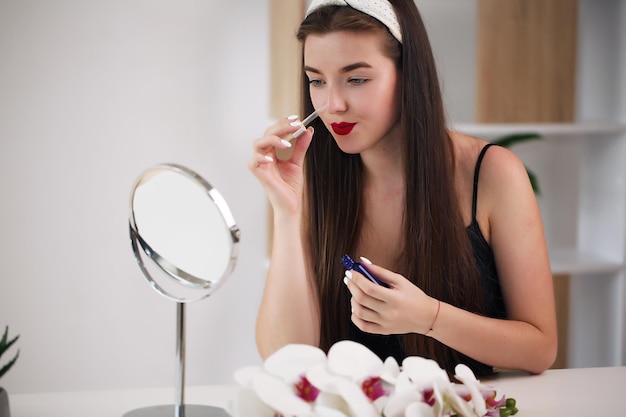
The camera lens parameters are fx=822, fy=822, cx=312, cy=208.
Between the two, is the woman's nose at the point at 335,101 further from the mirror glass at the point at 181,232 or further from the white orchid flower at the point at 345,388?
the white orchid flower at the point at 345,388

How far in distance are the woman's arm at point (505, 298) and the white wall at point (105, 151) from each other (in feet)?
5.18

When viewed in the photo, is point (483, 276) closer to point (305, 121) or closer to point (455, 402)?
point (305, 121)

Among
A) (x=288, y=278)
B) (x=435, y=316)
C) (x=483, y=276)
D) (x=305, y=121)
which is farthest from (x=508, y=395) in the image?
(x=305, y=121)

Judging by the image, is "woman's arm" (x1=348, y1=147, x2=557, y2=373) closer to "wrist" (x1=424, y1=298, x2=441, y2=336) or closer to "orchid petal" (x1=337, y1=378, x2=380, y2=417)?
"wrist" (x1=424, y1=298, x2=441, y2=336)

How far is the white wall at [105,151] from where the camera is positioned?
114 inches

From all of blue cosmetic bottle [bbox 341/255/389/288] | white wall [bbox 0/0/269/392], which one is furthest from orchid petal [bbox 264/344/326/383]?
white wall [bbox 0/0/269/392]

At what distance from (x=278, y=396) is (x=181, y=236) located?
24 centimetres

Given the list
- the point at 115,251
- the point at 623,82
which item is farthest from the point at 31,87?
the point at 623,82

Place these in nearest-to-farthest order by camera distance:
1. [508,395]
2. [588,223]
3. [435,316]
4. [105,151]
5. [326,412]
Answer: [326,412], [508,395], [435,316], [105,151], [588,223]

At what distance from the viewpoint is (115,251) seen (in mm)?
2990

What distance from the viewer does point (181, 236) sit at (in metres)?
1.00

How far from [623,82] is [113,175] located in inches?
75.0

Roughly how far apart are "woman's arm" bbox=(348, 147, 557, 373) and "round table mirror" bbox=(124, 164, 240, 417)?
0.33 meters

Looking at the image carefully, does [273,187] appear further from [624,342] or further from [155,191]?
[624,342]
